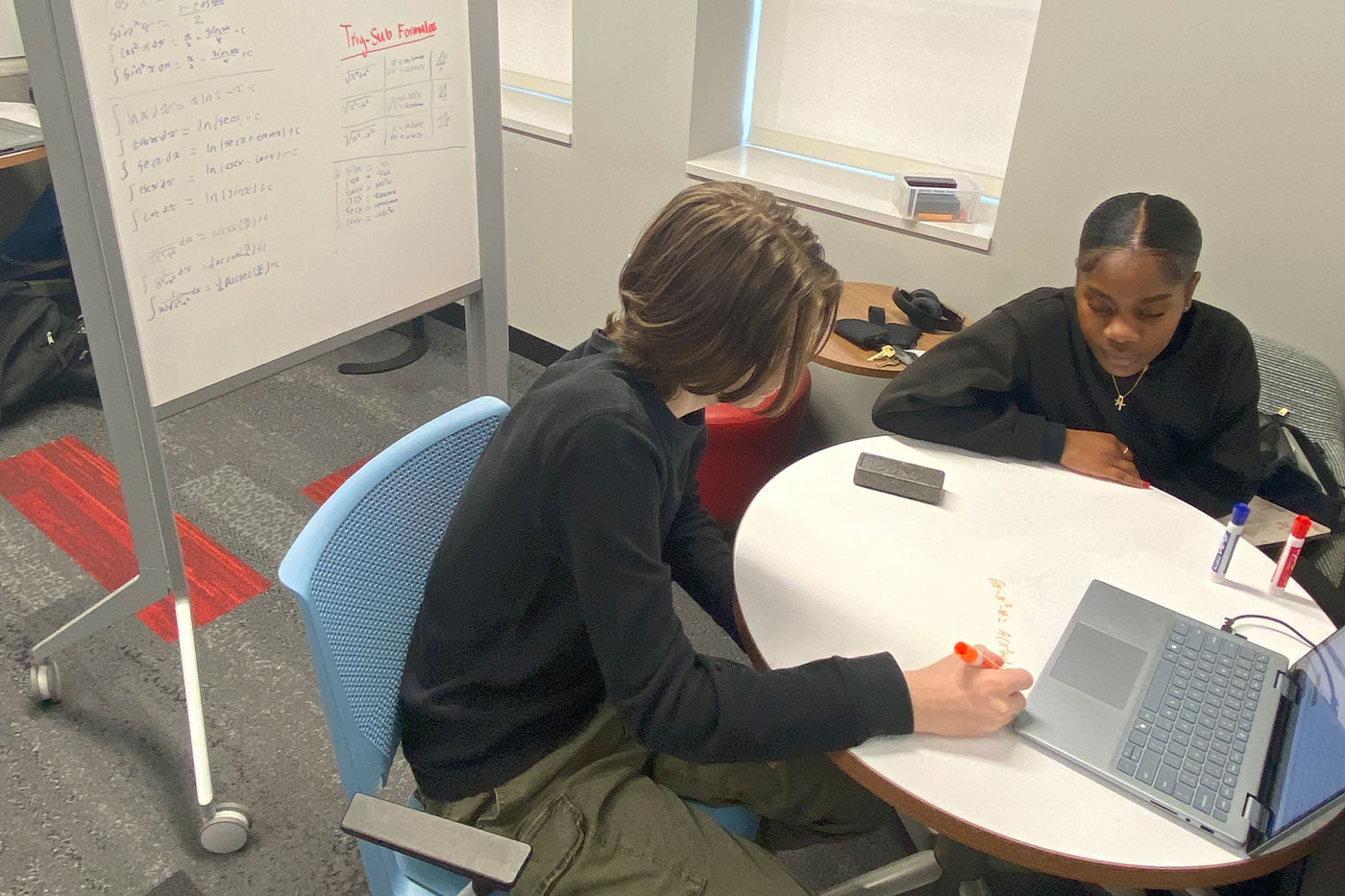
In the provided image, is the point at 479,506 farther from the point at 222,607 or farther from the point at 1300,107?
the point at 1300,107

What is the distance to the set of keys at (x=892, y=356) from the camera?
6.12 ft

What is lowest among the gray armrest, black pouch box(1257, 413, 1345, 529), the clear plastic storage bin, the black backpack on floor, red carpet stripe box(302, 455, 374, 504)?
red carpet stripe box(302, 455, 374, 504)

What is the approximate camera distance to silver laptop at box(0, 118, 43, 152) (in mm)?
2344

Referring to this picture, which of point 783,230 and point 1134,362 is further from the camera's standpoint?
point 1134,362

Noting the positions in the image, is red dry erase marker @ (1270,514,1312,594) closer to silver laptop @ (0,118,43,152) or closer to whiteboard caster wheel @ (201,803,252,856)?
whiteboard caster wheel @ (201,803,252,856)

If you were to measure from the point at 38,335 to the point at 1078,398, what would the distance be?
2.77 metres

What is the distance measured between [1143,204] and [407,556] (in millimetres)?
1095

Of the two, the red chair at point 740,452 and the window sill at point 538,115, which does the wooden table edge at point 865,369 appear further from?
the window sill at point 538,115

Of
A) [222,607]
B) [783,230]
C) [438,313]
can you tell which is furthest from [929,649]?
[438,313]

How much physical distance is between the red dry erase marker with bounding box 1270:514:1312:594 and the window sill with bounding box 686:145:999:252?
1.12m

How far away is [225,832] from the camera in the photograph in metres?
1.49

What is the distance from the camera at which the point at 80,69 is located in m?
1.14

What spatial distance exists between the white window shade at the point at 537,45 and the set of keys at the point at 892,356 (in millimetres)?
1583

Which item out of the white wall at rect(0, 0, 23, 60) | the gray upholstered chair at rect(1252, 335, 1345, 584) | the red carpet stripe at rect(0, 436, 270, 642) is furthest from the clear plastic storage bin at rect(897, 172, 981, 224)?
the white wall at rect(0, 0, 23, 60)
